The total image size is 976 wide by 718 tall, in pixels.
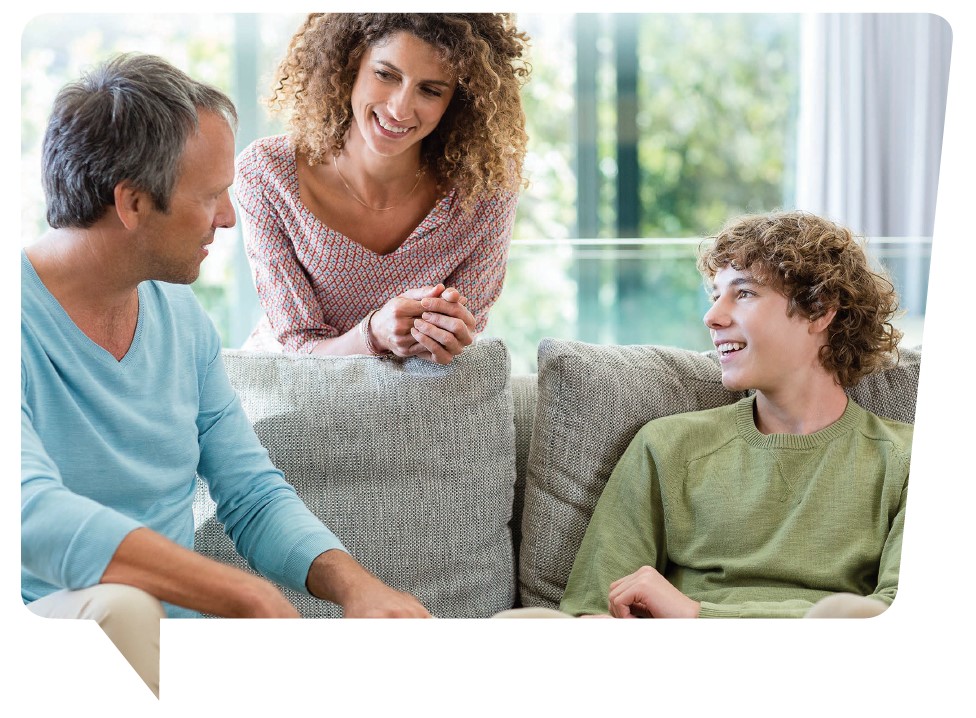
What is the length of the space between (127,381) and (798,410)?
87 centimetres

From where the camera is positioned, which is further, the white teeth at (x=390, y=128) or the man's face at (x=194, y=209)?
the white teeth at (x=390, y=128)

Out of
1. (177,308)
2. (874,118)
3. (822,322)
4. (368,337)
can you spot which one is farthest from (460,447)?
(874,118)

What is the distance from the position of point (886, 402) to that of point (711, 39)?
0.56 meters

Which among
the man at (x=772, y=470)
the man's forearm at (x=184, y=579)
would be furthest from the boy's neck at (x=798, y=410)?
the man's forearm at (x=184, y=579)

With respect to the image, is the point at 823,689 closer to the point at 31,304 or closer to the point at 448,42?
the point at 448,42

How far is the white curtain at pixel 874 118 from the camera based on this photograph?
132 cm

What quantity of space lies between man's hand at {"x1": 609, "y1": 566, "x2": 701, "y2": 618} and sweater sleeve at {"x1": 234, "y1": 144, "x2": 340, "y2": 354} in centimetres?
55

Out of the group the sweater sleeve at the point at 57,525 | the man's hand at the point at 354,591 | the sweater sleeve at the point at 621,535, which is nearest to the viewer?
the sweater sleeve at the point at 57,525

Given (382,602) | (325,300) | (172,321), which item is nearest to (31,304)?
(172,321)

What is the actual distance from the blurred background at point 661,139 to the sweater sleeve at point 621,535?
0.72ft

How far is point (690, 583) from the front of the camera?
1.36 metres

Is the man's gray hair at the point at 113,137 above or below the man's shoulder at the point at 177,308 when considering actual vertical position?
above

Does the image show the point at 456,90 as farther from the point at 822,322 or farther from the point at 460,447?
the point at 822,322

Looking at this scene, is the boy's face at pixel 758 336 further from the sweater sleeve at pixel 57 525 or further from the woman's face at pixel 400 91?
the sweater sleeve at pixel 57 525
